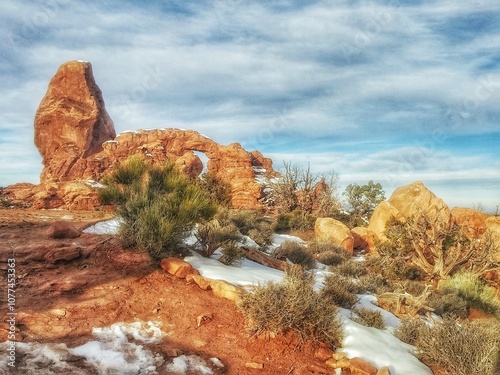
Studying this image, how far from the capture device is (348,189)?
3253 centimetres

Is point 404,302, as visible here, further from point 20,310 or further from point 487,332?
point 20,310

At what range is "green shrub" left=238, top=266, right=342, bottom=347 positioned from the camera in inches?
208

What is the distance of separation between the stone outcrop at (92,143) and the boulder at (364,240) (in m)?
25.1

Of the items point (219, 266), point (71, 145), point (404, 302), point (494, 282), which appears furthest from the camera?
point (71, 145)

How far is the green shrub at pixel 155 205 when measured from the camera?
716cm

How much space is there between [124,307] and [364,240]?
57.4 feet

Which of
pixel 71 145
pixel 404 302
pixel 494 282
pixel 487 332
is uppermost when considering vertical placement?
pixel 71 145

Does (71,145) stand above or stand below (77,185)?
above

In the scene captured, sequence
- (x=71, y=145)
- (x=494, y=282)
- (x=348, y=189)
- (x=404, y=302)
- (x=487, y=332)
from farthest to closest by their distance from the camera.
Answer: (x=71, y=145), (x=348, y=189), (x=494, y=282), (x=404, y=302), (x=487, y=332)

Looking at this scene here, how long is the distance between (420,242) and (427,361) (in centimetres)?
1169

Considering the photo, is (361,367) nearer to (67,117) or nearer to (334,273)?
(334,273)

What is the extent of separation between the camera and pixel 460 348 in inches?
206

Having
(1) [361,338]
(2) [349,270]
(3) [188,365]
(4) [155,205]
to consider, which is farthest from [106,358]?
(2) [349,270]

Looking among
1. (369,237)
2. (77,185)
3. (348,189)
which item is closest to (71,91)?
(77,185)
